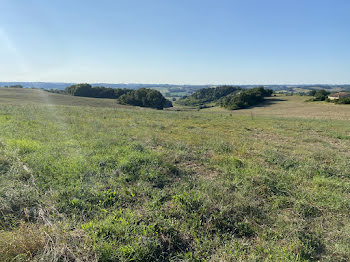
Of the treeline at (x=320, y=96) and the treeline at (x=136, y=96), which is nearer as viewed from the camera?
the treeline at (x=320, y=96)

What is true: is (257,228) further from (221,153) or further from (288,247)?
(221,153)

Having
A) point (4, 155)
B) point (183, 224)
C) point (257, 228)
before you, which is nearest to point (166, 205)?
point (183, 224)

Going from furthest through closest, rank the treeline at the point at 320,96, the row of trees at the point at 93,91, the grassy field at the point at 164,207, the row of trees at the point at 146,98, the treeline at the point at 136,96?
the row of trees at the point at 93,91
the row of trees at the point at 146,98
the treeline at the point at 136,96
the treeline at the point at 320,96
the grassy field at the point at 164,207

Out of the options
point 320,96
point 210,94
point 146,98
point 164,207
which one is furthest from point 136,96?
point 210,94

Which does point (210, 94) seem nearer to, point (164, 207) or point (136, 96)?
point (136, 96)

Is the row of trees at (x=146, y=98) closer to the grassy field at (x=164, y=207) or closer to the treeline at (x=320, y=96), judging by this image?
the treeline at (x=320, y=96)

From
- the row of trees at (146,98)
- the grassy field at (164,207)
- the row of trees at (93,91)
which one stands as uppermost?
the row of trees at (93,91)

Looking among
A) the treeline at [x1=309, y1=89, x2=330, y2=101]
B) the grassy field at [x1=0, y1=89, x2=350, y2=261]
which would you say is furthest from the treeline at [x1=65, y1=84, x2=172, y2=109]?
the grassy field at [x1=0, y1=89, x2=350, y2=261]

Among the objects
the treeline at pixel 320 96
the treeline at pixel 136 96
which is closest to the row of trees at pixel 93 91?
the treeline at pixel 136 96

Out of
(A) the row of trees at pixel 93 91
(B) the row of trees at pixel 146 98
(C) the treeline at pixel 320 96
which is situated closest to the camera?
(C) the treeline at pixel 320 96

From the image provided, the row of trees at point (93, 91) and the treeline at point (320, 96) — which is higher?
the row of trees at point (93, 91)

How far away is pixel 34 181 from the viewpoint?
12.8ft

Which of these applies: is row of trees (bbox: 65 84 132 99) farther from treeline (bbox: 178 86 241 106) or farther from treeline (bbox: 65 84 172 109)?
treeline (bbox: 178 86 241 106)

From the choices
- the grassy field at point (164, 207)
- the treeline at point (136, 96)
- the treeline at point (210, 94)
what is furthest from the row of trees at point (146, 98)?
the treeline at point (210, 94)
